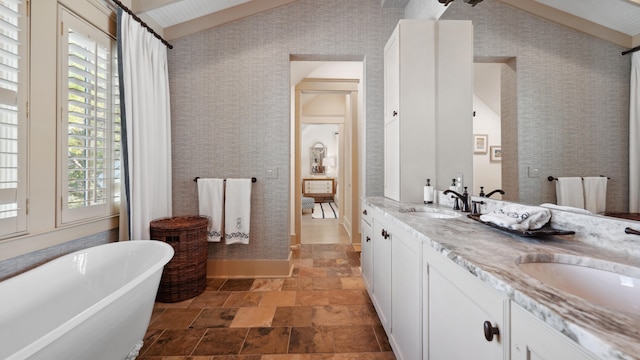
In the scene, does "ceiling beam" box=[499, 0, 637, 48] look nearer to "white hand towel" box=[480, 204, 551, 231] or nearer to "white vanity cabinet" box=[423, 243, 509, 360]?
"white hand towel" box=[480, 204, 551, 231]

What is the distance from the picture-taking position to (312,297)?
2209 mm

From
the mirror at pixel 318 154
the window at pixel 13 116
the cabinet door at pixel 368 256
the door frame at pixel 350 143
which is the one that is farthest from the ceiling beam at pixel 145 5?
the mirror at pixel 318 154

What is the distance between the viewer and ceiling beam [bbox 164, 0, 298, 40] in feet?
8.46

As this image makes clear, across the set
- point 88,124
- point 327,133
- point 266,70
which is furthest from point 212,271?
point 327,133

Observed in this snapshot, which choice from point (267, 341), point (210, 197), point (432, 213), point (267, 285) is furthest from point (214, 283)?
point (432, 213)

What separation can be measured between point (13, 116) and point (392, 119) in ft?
7.97

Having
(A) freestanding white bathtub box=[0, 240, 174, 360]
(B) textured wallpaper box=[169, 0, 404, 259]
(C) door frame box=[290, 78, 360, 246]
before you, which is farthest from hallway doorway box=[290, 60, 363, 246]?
(A) freestanding white bathtub box=[0, 240, 174, 360]

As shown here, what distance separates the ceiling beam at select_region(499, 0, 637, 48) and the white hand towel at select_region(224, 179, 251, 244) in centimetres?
238

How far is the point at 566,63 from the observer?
1040mm

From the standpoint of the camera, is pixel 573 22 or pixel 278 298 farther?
pixel 278 298

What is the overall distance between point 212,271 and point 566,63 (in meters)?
3.02

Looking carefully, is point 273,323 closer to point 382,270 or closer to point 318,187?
point 382,270

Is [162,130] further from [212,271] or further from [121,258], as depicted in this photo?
[212,271]

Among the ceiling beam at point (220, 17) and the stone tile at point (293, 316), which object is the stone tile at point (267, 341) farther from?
the ceiling beam at point (220, 17)
